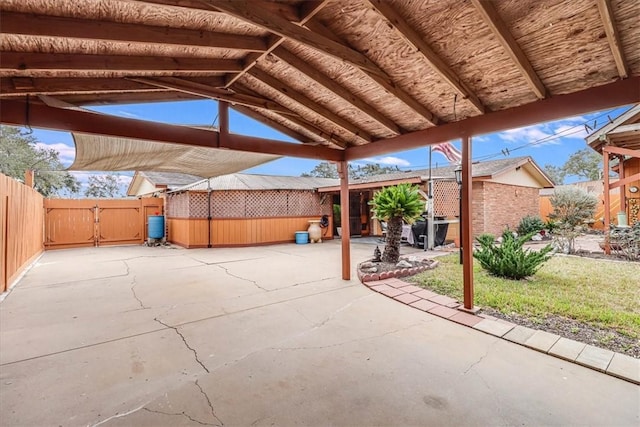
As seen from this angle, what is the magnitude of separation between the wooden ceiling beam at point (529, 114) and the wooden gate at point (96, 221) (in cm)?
1119

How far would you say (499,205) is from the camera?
11422mm

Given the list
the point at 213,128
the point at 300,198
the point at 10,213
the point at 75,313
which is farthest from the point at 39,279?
the point at 300,198

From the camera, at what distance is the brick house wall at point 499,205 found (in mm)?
10711

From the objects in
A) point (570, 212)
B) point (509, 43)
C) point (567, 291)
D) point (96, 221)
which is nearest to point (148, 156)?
point (509, 43)

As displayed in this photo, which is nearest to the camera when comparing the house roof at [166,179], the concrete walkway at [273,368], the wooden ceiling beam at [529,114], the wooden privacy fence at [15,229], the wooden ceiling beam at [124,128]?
the concrete walkway at [273,368]

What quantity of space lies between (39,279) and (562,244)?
1225 centimetres

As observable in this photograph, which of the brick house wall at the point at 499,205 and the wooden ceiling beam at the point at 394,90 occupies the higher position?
the wooden ceiling beam at the point at 394,90

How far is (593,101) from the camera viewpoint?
243cm

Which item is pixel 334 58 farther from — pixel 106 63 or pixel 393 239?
pixel 393 239

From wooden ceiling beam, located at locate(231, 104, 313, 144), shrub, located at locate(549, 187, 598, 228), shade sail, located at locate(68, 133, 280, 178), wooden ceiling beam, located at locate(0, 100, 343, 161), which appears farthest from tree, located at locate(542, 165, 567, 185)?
wooden ceiling beam, located at locate(0, 100, 343, 161)

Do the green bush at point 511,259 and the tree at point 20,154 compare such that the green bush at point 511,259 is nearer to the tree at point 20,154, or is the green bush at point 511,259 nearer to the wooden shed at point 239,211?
the wooden shed at point 239,211

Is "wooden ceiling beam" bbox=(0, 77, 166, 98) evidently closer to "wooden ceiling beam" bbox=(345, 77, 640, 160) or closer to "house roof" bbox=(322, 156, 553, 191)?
"wooden ceiling beam" bbox=(345, 77, 640, 160)

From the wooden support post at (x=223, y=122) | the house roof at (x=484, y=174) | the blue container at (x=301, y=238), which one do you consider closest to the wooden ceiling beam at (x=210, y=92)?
the wooden support post at (x=223, y=122)

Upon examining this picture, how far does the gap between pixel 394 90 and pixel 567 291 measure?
13.0ft
